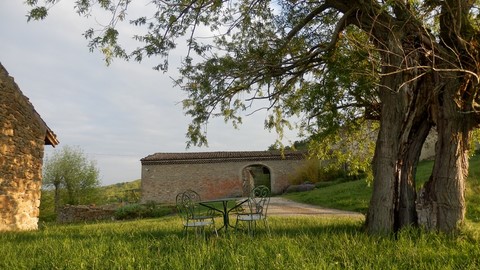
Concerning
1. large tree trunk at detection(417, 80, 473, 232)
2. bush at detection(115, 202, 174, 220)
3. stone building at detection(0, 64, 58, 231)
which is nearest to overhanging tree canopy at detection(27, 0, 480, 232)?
large tree trunk at detection(417, 80, 473, 232)

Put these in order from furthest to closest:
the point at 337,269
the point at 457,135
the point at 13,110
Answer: the point at 13,110, the point at 457,135, the point at 337,269

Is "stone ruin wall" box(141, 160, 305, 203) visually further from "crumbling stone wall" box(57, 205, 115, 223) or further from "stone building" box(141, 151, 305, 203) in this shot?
"crumbling stone wall" box(57, 205, 115, 223)

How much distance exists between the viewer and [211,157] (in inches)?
1079

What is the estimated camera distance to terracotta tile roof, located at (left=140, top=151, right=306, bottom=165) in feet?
89.3

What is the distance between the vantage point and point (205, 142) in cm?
818

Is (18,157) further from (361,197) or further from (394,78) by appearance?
(361,197)

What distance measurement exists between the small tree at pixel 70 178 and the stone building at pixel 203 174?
4403 mm

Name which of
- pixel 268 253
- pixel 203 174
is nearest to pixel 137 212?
pixel 203 174

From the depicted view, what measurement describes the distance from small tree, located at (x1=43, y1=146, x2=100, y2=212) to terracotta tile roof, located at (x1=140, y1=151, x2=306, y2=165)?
4.54 metres

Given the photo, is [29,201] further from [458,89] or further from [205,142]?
[458,89]

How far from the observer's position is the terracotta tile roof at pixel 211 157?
27219mm

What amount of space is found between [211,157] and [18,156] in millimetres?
17701

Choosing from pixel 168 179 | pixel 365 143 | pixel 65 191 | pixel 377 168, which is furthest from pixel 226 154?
pixel 377 168

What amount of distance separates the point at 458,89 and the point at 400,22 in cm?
145
